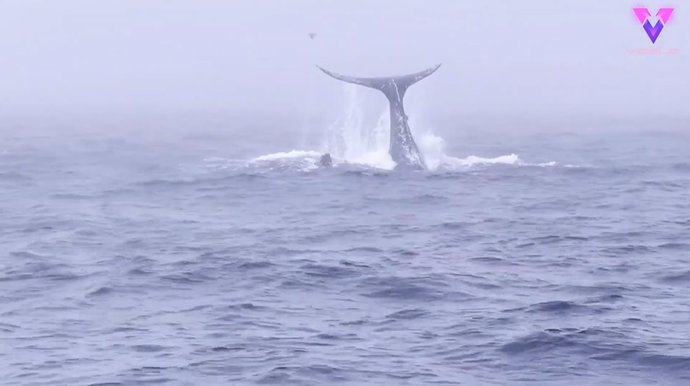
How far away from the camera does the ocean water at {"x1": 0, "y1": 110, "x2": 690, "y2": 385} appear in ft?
58.5

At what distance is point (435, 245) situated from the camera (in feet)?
91.7

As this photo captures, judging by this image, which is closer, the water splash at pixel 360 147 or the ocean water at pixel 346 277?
the ocean water at pixel 346 277

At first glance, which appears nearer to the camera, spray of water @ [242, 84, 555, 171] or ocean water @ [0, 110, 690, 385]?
ocean water @ [0, 110, 690, 385]

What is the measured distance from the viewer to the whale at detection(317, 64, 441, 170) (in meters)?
42.9

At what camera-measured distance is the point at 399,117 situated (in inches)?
1690

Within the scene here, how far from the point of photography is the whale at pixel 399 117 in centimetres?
4294

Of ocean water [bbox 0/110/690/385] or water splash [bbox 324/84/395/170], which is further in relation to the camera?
water splash [bbox 324/84/395/170]

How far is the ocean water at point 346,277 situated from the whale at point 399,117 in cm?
73

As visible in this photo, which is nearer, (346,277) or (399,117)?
(346,277)

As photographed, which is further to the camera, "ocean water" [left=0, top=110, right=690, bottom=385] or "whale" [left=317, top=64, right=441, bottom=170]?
"whale" [left=317, top=64, right=441, bottom=170]

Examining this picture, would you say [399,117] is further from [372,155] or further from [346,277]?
[346,277]

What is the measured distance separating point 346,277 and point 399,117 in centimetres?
1946

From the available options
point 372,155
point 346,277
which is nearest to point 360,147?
point 372,155

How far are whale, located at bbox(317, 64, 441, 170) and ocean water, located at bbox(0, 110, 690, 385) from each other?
727 mm
